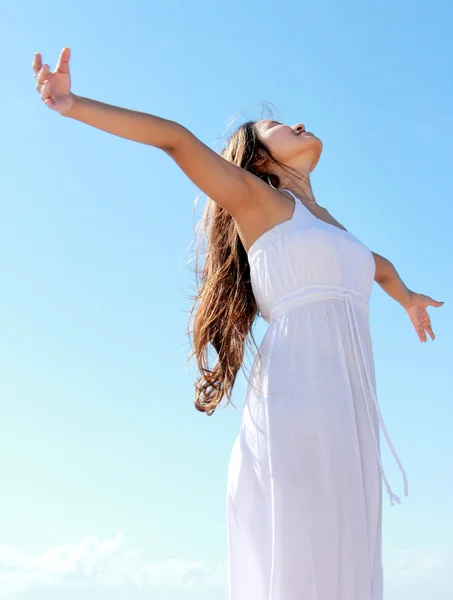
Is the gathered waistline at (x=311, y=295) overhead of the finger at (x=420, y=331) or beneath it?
beneath

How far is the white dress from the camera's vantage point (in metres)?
3.58

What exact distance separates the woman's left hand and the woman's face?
46.5 inches

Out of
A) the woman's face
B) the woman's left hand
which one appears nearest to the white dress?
the woman's face

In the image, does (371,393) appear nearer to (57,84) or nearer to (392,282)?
(392,282)

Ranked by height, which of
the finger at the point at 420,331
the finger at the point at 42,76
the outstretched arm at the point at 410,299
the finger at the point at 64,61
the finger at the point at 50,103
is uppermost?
the outstretched arm at the point at 410,299

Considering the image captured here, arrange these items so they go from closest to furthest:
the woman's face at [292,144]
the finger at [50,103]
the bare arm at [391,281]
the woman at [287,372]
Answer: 1. the finger at [50,103]
2. the woman at [287,372]
3. the woman's face at [292,144]
4. the bare arm at [391,281]

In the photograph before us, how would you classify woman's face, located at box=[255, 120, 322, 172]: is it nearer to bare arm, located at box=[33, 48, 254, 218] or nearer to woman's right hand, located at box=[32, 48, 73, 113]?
bare arm, located at box=[33, 48, 254, 218]

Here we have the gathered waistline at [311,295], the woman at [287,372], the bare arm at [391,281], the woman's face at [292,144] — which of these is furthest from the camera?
the bare arm at [391,281]

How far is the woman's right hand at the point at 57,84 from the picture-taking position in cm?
342

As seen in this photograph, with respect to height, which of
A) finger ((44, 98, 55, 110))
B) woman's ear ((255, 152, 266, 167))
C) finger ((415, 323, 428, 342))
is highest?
woman's ear ((255, 152, 266, 167))

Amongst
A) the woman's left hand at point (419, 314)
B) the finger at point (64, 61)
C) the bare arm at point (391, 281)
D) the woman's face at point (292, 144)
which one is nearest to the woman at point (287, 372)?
the finger at point (64, 61)

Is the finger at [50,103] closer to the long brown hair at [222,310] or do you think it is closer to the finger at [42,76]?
the finger at [42,76]

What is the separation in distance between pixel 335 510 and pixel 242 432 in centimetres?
62

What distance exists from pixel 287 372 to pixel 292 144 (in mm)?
1365
